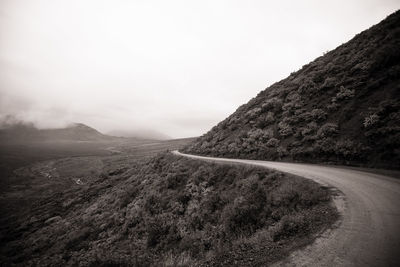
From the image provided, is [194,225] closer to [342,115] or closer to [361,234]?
[361,234]

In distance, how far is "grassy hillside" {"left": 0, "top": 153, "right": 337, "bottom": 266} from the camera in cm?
551

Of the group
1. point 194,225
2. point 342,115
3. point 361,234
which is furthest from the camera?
point 342,115

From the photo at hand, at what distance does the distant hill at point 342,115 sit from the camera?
11328 millimetres

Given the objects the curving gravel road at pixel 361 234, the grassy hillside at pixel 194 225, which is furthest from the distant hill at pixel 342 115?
the grassy hillside at pixel 194 225

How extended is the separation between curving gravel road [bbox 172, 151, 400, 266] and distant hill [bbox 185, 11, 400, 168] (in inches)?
194

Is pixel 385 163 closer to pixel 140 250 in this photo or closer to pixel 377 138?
pixel 377 138

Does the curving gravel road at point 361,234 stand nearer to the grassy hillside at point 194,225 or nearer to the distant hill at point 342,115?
the grassy hillside at point 194,225

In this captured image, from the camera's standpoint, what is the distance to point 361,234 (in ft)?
15.0

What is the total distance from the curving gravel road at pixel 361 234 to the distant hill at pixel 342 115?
4922mm

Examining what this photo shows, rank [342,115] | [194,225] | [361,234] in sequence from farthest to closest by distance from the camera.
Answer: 1. [342,115]
2. [194,225]
3. [361,234]

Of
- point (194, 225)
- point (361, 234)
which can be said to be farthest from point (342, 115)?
point (194, 225)

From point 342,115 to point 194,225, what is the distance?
1307 centimetres

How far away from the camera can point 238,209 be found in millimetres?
8641

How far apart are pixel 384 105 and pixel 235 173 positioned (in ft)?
33.1
